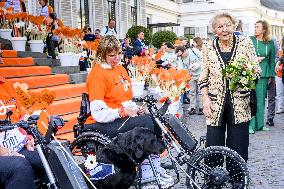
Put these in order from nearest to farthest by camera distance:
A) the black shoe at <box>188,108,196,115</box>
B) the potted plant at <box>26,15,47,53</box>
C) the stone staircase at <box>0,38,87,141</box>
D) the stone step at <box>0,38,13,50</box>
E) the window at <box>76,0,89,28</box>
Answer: the stone staircase at <box>0,38,87,141</box>
the stone step at <box>0,38,13,50</box>
the potted plant at <box>26,15,47,53</box>
the black shoe at <box>188,108,196,115</box>
the window at <box>76,0,89,28</box>

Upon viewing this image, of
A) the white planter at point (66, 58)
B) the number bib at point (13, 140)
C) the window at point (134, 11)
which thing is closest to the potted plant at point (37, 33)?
the white planter at point (66, 58)

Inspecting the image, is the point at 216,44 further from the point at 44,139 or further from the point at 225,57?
the point at 44,139

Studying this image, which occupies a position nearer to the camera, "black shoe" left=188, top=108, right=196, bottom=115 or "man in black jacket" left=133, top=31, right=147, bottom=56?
"black shoe" left=188, top=108, right=196, bottom=115

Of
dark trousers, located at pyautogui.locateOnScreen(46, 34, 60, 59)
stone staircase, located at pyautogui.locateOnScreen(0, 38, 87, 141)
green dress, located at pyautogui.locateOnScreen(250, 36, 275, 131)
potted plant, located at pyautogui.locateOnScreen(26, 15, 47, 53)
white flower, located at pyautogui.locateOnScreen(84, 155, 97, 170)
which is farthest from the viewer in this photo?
dark trousers, located at pyautogui.locateOnScreen(46, 34, 60, 59)

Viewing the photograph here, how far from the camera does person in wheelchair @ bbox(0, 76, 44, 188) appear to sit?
335 cm

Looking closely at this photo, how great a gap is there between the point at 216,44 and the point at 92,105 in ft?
4.59

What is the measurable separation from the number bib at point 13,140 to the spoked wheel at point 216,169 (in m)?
1.54

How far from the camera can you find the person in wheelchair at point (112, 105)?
4594 millimetres

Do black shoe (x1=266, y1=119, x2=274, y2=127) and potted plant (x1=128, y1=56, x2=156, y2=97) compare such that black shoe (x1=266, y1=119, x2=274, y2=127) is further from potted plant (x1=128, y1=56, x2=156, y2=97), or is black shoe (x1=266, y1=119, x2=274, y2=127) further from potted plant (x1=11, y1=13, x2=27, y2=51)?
potted plant (x1=11, y1=13, x2=27, y2=51)

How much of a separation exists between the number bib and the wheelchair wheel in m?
0.72

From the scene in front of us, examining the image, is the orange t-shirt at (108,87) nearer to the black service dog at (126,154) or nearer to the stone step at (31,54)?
the black service dog at (126,154)

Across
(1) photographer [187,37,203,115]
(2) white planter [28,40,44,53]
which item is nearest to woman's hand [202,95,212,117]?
(1) photographer [187,37,203,115]

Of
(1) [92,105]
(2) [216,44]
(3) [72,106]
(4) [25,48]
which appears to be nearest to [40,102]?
(1) [92,105]

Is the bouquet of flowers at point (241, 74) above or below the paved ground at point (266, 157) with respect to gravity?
above
